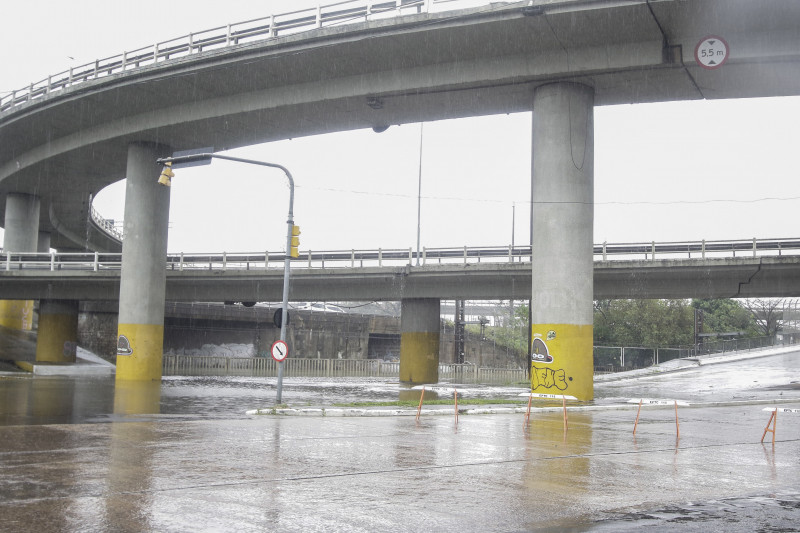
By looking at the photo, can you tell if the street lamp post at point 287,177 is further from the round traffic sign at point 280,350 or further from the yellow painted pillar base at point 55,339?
the yellow painted pillar base at point 55,339

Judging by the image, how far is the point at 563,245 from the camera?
27297mm

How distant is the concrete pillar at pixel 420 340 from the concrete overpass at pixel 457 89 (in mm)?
14249

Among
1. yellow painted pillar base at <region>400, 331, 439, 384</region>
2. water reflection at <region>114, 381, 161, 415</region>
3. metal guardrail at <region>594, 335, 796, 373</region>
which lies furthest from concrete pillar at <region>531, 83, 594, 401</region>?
metal guardrail at <region>594, 335, 796, 373</region>

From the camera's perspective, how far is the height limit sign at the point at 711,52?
24.2 meters

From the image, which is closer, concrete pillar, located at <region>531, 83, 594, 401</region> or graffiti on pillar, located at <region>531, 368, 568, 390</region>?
graffiti on pillar, located at <region>531, 368, 568, 390</region>

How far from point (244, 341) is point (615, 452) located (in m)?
61.9

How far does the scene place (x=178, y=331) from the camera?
219ft

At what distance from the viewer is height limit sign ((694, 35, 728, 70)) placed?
24250 mm

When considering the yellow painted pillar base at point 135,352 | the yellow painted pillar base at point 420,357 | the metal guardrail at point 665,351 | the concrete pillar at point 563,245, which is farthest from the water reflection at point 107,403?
the metal guardrail at point 665,351

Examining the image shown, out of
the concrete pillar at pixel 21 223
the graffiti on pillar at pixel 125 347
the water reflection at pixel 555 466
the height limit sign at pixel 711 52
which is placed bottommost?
the water reflection at pixel 555 466

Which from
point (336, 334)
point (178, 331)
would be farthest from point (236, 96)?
point (336, 334)

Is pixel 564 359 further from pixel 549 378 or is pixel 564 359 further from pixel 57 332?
pixel 57 332

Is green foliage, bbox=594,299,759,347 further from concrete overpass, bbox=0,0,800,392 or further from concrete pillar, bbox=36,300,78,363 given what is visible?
concrete overpass, bbox=0,0,800,392

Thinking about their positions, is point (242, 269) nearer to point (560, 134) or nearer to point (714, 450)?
point (560, 134)
